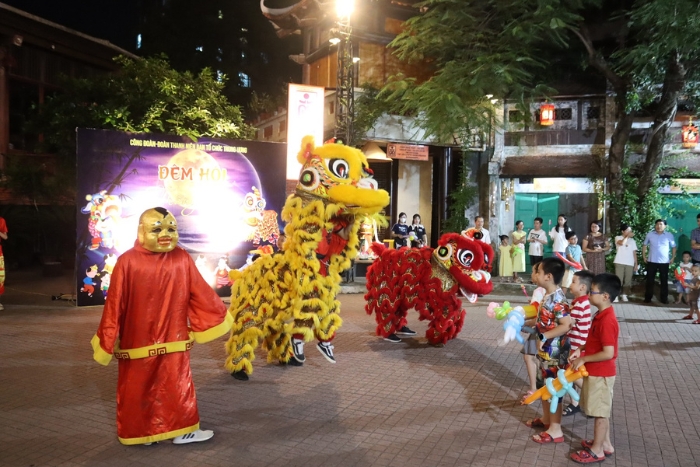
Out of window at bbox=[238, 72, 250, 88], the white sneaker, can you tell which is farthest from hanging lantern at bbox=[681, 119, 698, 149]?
window at bbox=[238, 72, 250, 88]

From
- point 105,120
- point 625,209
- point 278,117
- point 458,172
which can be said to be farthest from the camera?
point 278,117

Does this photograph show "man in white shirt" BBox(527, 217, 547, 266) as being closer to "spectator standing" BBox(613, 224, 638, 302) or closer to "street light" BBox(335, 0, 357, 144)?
"spectator standing" BBox(613, 224, 638, 302)

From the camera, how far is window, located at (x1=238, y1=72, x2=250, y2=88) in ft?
91.1

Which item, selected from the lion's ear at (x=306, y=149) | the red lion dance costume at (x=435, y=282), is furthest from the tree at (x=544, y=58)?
the lion's ear at (x=306, y=149)

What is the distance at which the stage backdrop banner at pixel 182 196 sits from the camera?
9664mm

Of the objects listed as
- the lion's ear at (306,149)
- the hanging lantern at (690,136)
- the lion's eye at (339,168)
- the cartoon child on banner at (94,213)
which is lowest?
the cartoon child on banner at (94,213)

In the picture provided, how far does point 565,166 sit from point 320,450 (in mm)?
13107

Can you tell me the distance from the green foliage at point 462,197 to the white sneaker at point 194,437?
12633mm

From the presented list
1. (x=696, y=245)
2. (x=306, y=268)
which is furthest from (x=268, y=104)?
(x=306, y=268)

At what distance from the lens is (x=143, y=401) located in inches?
161

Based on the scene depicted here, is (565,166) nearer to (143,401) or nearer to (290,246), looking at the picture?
(290,246)

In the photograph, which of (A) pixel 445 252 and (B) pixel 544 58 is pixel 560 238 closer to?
(B) pixel 544 58

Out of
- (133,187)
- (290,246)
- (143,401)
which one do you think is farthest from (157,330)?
(133,187)

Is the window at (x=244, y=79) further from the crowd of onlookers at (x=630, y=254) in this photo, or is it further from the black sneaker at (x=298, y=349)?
the black sneaker at (x=298, y=349)
